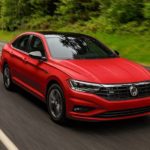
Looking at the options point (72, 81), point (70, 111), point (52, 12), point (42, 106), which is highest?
point (72, 81)

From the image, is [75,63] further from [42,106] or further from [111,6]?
[111,6]

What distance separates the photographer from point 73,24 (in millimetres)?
28734

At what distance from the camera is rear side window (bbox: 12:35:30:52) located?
32.0ft

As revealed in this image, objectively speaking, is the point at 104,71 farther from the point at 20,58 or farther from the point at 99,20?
the point at 99,20

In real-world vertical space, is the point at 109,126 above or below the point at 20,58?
below

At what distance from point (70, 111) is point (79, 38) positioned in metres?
2.42

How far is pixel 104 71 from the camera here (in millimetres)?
7359

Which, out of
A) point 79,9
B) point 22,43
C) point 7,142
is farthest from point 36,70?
point 79,9

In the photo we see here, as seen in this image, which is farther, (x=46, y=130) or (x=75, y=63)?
(x=75, y=63)

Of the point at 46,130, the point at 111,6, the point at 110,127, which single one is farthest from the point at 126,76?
the point at 111,6

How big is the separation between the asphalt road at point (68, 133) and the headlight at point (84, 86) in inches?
27.5

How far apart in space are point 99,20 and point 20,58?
15.0 metres

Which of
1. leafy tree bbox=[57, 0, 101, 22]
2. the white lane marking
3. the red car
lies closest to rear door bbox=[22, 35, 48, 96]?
the red car

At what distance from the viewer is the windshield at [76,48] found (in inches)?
328
